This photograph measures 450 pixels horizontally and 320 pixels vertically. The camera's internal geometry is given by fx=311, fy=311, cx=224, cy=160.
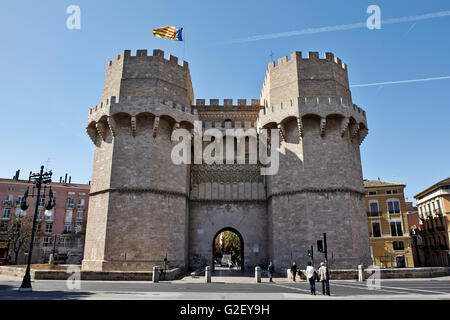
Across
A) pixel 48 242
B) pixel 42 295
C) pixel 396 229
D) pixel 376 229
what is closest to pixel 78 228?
pixel 48 242

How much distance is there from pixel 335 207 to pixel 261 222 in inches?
239

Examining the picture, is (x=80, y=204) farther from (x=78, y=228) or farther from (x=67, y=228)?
(x=67, y=228)

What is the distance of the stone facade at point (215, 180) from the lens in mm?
19812

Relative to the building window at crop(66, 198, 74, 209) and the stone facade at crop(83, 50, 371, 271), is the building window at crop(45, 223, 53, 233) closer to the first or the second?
the building window at crop(66, 198, 74, 209)

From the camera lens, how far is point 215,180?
80.9 feet

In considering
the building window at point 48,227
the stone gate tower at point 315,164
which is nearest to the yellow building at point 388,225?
the stone gate tower at point 315,164

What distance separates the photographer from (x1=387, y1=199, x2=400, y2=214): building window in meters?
34.5

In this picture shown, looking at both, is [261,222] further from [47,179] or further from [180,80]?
[47,179]

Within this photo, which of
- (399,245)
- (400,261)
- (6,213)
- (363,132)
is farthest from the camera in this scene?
(6,213)

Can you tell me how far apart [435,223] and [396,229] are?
4.75 meters

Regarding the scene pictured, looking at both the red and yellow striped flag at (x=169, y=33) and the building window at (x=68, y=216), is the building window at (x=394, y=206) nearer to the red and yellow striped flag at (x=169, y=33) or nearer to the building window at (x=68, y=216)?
the red and yellow striped flag at (x=169, y=33)

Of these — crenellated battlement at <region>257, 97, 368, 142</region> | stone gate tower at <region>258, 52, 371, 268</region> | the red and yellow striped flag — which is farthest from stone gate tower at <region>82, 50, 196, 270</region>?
stone gate tower at <region>258, 52, 371, 268</region>

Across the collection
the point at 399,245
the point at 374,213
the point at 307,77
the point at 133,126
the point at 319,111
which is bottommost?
the point at 399,245
